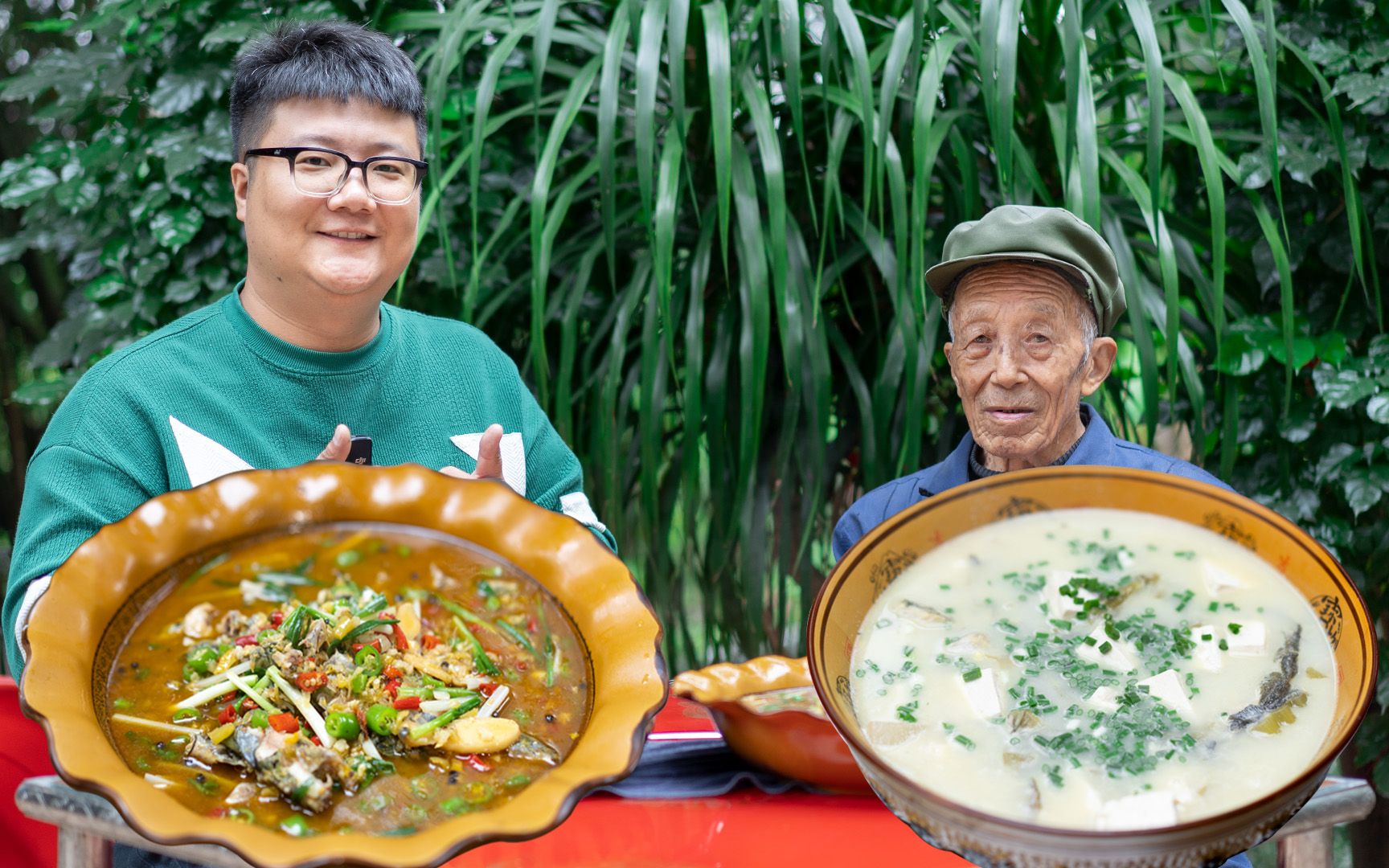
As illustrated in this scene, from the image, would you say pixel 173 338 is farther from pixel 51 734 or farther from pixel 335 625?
pixel 51 734

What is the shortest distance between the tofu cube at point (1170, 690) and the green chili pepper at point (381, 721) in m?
0.74

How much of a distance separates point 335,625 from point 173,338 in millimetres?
588

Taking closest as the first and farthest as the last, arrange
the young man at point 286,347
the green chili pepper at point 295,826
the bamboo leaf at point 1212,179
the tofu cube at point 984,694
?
the green chili pepper at point 295,826 < the tofu cube at point 984,694 < the young man at point 286,347 < the bamboo leaf at point 1212,179

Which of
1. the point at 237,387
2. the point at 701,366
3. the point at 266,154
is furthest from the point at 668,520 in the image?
the point at 266,154

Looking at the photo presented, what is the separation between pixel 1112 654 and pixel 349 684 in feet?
2.56

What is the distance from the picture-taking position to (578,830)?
4.34ft

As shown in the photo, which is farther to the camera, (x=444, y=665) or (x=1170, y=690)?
(x=444, y=665)

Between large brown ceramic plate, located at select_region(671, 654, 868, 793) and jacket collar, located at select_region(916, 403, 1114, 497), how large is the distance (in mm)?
318

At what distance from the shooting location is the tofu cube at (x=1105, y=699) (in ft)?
3.71

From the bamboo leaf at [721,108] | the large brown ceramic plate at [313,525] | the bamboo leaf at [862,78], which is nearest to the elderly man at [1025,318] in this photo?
the large brown ceramic plate at [313,525]

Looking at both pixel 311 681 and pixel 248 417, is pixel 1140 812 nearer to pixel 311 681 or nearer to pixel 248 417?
pixel 311 681

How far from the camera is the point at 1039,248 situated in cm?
137

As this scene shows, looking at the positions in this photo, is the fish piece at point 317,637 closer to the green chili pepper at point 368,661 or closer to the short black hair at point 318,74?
the green chili pepper at point 368,661

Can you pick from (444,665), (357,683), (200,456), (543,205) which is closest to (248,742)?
(357,683)
